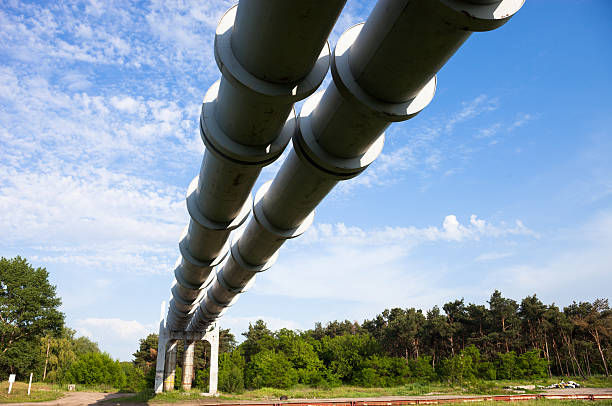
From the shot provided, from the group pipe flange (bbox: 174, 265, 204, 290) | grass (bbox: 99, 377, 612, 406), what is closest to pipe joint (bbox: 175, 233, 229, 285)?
pipe flange (bbox: 174, 265, 204, 290)

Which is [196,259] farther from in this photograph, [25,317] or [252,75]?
[25,317]

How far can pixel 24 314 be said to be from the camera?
145 ft

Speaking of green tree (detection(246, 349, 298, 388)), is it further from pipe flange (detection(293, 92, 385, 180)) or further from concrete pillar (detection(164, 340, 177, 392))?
pipe flange (detection(293, 92, 385, 180))

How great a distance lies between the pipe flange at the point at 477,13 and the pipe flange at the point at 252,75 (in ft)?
3.69

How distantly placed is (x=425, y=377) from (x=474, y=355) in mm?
6718

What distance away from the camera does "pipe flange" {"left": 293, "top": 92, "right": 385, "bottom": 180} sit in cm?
436

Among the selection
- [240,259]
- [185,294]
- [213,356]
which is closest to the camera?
[240,259]

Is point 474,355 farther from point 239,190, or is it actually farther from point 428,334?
point 239,190

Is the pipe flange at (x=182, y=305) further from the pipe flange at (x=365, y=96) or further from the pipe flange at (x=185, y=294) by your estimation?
the pipe flange at (x=365, y=96)

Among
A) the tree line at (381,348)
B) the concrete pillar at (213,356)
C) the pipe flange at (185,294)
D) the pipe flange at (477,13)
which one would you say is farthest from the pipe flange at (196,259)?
the tree line at (381,348)

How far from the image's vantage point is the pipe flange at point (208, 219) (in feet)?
21.5

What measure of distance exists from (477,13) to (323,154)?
2130 millimetres

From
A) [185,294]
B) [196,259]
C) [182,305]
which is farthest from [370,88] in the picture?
[182,305]

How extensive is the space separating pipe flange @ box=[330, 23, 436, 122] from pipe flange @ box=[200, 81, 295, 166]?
934 mm
